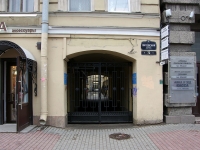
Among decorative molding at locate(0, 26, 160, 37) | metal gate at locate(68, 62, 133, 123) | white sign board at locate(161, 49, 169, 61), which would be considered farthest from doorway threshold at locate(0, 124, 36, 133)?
white sign board at locate(161, 49, 169, 61)

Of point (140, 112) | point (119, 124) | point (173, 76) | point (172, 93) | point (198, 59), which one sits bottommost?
point (119, 124)

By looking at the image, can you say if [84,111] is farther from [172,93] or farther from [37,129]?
[172,93]

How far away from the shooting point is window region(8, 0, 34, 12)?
773cm

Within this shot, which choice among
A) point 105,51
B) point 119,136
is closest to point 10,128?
point 119,136

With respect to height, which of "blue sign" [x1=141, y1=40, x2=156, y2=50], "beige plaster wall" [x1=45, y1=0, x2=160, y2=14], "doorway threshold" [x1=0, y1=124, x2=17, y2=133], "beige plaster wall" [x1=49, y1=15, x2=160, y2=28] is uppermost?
"beige plaster wall" [x1=45, y1=0, x2=160, y2=14]

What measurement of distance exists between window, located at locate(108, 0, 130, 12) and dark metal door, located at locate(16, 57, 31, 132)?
368cm

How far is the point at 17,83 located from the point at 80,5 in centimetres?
362

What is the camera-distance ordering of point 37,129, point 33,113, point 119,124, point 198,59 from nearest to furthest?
point 37,129
point 33,113
point 119,124
point 198,59

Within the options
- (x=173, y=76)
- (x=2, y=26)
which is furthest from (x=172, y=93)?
(x=2, y=26)

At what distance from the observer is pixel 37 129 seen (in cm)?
677

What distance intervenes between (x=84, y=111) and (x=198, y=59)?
509 centimetres

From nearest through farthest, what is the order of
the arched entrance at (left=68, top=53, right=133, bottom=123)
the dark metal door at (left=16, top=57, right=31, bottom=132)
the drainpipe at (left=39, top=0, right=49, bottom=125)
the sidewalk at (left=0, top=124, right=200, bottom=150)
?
the sidewalk at (left=0, top=124, right=200, bottom=150) → the dark metal door at (left=16, top=57, right=31, bottom=132) → the drainpipe at (left=39, top=0, right=49, bottom=125) → the arched entrance at (left=68, top=53, right=133, bottom=123)

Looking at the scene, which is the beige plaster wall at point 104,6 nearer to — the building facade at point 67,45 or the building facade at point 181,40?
the building facade at point 67,45

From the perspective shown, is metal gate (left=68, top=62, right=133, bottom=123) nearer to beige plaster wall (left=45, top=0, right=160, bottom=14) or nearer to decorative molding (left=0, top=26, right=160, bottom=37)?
decorative molding (left=0, top=26, right=160, bottom=37)
